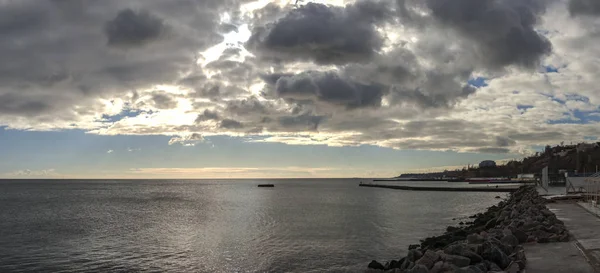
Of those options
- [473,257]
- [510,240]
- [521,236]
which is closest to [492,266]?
[473,257]

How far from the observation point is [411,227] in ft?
122

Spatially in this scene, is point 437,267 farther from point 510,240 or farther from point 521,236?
point 521,236

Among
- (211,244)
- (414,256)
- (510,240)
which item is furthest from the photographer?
(211,244)

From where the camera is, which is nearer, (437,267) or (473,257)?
(437,267)

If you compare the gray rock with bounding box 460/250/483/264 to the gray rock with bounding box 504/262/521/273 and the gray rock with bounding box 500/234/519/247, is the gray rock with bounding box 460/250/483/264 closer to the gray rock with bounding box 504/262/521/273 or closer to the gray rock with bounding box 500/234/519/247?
the gray rock with bounding box 504/262/521/273

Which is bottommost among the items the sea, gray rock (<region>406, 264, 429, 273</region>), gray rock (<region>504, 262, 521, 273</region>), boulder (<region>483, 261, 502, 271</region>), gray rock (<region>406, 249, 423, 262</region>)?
the sea

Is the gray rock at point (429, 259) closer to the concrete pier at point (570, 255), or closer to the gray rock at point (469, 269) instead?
the gray rock at point (469, 269)

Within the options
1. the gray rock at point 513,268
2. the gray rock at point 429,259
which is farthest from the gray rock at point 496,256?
the gray rock at point 429,259

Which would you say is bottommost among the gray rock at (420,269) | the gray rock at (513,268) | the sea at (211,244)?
the sea at (211,244)

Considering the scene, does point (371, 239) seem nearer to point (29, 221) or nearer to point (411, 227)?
point (411, 227)

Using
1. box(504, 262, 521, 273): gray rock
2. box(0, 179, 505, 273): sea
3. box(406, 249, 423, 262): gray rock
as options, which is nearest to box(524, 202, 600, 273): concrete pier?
box(504, 262, 521, 273): gray rock

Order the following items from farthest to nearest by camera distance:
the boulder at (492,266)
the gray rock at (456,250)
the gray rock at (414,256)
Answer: the gray rock at (414,256), the gray rock at (456,250), the boulder at (492,266)

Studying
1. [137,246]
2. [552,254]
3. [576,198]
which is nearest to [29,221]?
[137,246]

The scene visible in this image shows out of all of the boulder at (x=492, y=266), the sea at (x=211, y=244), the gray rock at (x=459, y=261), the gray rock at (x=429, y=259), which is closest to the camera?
the boulder at (x=492, y=266)
